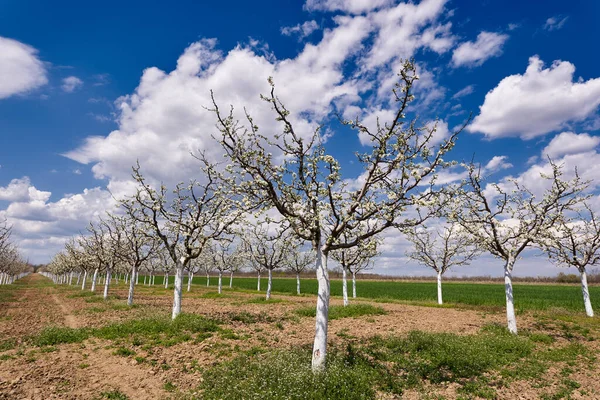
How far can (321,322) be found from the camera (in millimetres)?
10664

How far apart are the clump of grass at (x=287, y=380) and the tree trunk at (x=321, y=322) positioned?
0.32 metres

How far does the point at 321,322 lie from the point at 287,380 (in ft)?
6.88

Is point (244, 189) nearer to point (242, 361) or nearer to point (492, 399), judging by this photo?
point (242, 361)

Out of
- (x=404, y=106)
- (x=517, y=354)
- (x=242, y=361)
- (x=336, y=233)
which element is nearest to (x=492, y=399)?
(x=517, y=354)

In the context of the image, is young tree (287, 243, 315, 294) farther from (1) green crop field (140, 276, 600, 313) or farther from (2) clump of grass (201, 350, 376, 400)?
(2) clump of grass (201, 350, 376, 400)

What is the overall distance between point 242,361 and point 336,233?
5584 millimetres

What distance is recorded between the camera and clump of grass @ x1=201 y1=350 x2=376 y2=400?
8.57 metres

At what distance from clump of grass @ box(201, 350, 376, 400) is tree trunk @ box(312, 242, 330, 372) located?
1.06ft

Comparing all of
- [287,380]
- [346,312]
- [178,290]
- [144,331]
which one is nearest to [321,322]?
[287,380]

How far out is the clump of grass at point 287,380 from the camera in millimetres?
8570

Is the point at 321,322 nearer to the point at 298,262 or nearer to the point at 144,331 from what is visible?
the point at 144,331

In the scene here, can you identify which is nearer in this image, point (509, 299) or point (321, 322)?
point (321, 322)

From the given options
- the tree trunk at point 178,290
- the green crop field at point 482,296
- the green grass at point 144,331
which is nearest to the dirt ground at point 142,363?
the green grass at point 144,331

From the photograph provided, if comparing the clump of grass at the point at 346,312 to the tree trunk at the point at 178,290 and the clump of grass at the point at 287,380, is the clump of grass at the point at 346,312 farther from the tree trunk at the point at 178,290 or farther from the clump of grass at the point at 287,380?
the clump of grass at the point at 287,380
